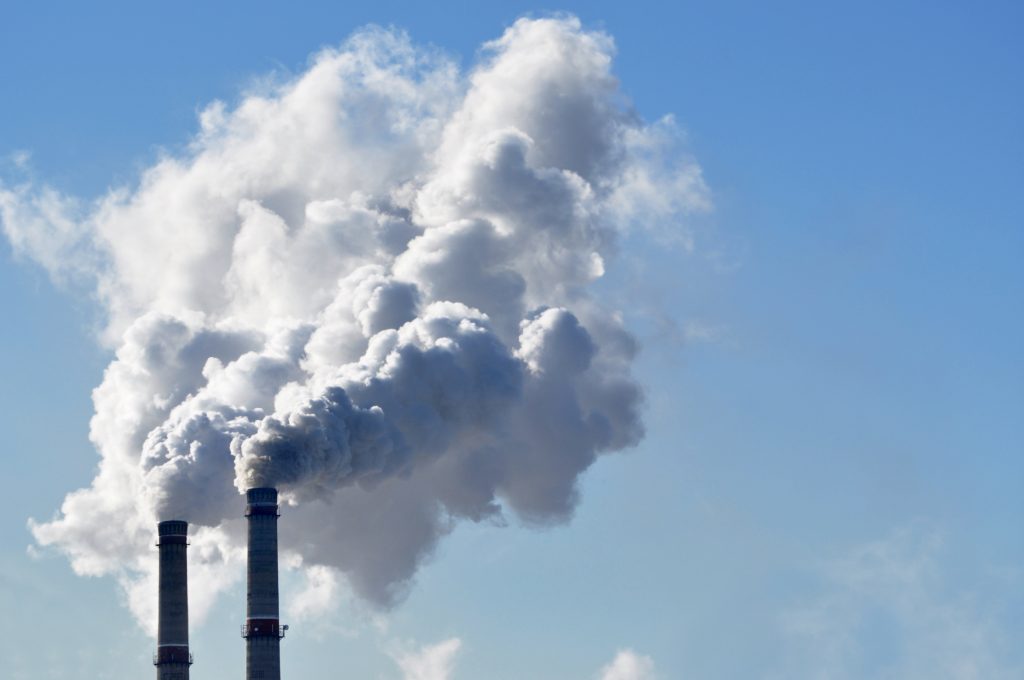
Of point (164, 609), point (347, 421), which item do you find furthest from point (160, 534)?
point (347, 421)

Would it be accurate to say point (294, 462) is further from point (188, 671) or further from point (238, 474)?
point (188, 671)

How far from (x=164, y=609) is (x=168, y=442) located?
36.0 feet

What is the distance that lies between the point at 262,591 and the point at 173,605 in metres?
7.30

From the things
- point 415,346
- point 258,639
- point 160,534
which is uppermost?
point 415,346

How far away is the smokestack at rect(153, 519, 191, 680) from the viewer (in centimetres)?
12925

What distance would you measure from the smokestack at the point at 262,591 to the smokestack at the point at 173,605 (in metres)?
5.43

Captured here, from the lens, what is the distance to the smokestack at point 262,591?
413ft

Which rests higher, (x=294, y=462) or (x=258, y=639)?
(x=294, y=462)

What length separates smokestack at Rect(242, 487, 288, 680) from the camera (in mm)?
125875

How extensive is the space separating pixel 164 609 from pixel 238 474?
33.9 feet

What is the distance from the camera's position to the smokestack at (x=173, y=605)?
129 meters

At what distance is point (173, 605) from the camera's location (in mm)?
129625

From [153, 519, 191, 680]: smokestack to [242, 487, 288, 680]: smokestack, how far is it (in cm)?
543

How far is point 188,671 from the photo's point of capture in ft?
427
